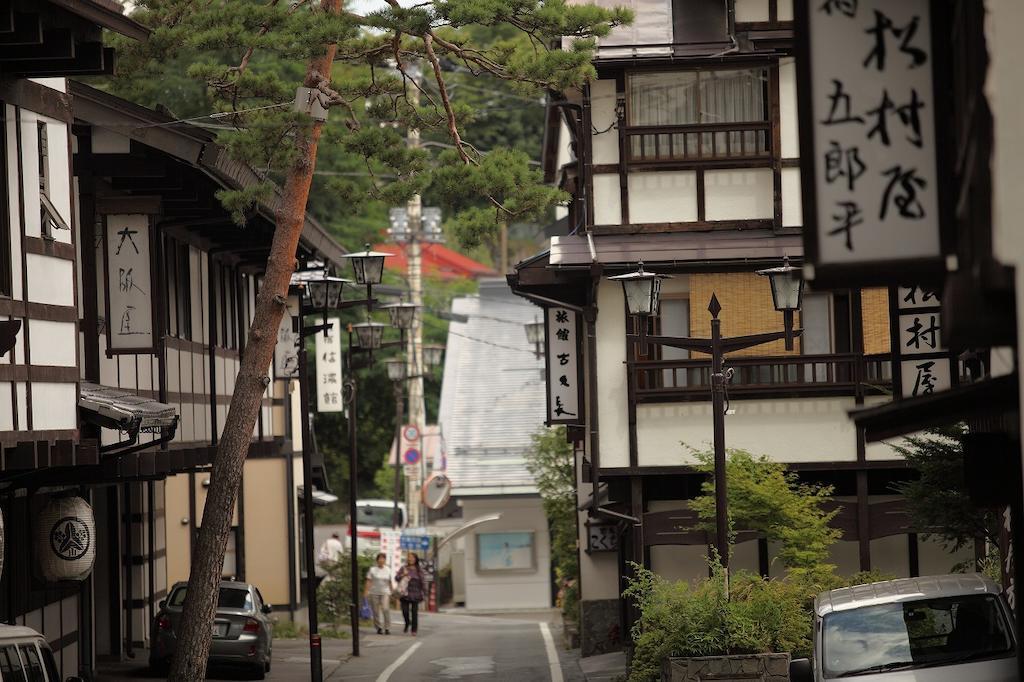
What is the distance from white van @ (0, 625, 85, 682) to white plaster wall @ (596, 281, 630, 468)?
1173 cm

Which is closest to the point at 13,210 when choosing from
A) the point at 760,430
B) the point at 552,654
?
the point at 760,430

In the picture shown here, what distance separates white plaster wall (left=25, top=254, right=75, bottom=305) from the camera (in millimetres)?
15250

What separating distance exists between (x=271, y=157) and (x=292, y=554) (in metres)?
21.6

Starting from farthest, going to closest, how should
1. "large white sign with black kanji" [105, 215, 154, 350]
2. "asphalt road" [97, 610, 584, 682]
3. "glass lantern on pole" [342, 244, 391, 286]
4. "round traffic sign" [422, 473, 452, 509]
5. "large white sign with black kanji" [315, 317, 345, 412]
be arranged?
"round traffic sign" [422, 473, 452, 509] → "large white sign with black kanji" [315, 317, 345, 412] → "glass lantern on pole" [342, 244, 391, 286] → "asphalt road" [97, 610, 584, 682] → "large white sign with black kanji" [105, 215, 154, 350]

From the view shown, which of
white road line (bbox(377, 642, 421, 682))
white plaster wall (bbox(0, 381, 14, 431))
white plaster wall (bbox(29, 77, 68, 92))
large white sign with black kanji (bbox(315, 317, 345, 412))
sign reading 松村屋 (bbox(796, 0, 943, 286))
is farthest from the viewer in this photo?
large white sign with black kanji (bbox(315, 317, 345, 412))

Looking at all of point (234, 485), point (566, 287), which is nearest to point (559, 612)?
point (566, 287)

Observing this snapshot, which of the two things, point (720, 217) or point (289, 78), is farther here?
point (289, 78)

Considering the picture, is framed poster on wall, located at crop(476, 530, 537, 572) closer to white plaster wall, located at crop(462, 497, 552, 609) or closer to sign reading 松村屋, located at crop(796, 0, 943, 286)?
white plaster wall, located at crop(462, 497, 552, 609)

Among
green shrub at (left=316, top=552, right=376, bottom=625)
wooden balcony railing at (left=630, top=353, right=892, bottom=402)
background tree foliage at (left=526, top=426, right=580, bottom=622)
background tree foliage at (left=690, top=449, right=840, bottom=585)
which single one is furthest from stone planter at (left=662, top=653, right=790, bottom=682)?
green shrub at (left=316, top=552, right=376, bottom=625)

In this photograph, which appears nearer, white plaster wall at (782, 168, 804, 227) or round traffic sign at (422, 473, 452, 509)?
white plaster wall at (782, 168, 804, 227)

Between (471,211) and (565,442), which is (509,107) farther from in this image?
(471,211)

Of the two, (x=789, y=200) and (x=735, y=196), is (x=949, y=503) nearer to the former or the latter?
(x=789, y=200)

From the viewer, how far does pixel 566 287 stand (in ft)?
82.6

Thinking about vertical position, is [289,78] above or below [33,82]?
above
